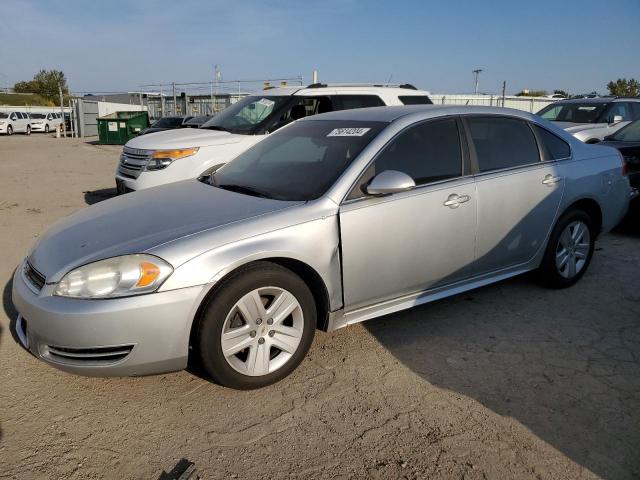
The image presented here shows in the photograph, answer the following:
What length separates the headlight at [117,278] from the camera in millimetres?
2622

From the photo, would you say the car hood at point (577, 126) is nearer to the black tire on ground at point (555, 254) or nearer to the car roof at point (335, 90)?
the car roof at point (335, 90)

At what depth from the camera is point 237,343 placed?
113 inches

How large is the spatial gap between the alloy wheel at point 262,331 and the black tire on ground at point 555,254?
8.14 ft

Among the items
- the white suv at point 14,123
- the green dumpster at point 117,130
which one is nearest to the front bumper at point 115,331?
the green dumpster at point 117,130

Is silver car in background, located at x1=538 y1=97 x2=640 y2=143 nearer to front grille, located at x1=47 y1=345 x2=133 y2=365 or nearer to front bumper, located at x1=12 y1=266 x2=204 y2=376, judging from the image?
front bumper, located at x1=12 y1=266 x2=204 y2=376

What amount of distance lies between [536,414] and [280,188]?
80.5 inches

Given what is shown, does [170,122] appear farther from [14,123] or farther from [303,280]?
[303,280]

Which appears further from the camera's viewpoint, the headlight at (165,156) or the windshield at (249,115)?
the windshield at (249,115)

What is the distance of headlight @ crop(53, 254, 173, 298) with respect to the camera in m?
2.62

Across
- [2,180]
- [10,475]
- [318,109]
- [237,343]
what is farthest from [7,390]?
[2,180]

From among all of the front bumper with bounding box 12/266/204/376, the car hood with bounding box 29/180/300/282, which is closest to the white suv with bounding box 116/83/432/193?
the car hood with bounding box 29/180/300/282

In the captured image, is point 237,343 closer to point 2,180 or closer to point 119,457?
point 119,457

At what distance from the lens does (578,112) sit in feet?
34.9

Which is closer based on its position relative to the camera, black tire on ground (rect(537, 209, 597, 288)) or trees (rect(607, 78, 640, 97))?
black tire on ground (rect(537, 209, 597, 288))
